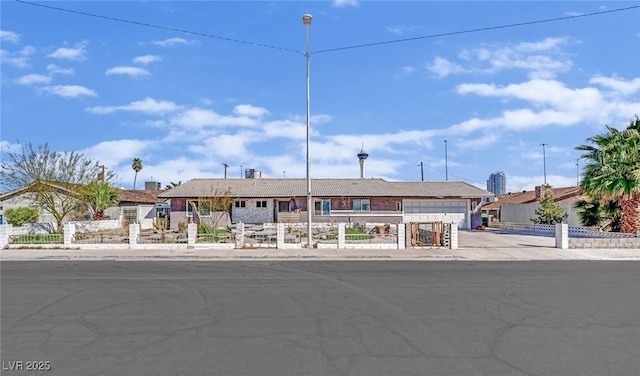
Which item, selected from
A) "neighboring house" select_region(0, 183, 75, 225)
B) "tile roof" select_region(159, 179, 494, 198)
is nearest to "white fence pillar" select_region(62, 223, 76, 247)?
"neighboring house" select_region(0, 183, 75, 225)

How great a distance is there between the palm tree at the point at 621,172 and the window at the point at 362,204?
61.0 ft

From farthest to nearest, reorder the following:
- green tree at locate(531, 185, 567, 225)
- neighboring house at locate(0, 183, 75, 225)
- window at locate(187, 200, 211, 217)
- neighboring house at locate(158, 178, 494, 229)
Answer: neighboring house at locate(158, 178, 494, 229)
window at locate(187, 200, 211, 217)
green tree at locate(531, 185, 567, 225)
neighboring house at locate(0, 183, 75, 225)

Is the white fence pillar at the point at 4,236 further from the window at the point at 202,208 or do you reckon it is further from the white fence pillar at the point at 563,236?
the white fence pillar at the point at 563,236

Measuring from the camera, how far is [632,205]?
2528 centimetres

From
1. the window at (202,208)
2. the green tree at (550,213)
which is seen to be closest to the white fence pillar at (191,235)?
the window at (202,208)

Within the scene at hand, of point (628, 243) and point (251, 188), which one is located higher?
point (251, 188)

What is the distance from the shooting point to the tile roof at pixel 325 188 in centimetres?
4144
